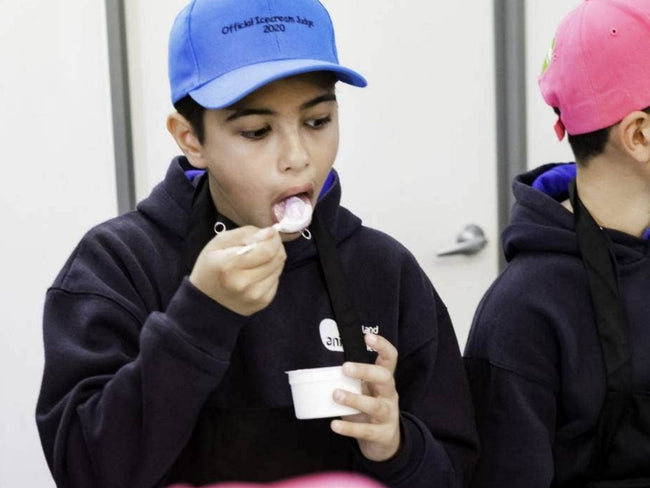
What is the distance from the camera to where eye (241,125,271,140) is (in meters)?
1.49

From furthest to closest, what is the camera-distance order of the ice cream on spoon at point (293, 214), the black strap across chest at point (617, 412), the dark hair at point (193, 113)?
the black strap across chest at point (617, 412) < the dark hair at point (193, 113) < the ice cream on spoon at point (293, 214)

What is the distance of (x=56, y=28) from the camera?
2770mm

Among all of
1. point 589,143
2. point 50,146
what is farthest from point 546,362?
point 50,146

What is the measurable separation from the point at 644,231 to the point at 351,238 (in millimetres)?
524

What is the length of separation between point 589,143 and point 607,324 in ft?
1.02

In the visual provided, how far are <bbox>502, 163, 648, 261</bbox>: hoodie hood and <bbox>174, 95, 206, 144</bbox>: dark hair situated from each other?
1.97ft

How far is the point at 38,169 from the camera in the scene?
9.24ft

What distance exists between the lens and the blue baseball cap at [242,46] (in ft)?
4.84

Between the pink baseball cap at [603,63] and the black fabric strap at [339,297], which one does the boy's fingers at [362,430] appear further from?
the pink baseball cap at [603,63]

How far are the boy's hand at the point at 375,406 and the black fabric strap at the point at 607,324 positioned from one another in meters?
0.40

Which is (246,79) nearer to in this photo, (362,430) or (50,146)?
(362,430)

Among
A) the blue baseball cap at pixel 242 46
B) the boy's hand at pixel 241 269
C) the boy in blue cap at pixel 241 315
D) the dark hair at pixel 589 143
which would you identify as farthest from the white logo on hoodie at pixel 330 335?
the dark hair at pixel 589 143

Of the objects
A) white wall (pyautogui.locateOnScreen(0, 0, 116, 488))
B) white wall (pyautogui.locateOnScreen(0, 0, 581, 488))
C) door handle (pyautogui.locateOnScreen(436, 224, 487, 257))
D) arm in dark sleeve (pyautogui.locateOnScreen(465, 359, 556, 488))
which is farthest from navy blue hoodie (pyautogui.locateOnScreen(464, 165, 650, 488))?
white wall (pyautogui.locateOnScreen(0, 0, 116, 488))

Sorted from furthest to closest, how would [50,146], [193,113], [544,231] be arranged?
[50,146] → [544,231] → [193,113]
